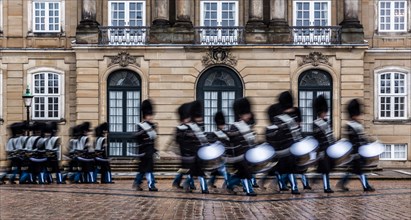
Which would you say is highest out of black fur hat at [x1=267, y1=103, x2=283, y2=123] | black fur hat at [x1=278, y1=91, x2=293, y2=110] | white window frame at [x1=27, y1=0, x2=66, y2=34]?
white window frame at [x1=27, y1=0, x2=66, y2=34]

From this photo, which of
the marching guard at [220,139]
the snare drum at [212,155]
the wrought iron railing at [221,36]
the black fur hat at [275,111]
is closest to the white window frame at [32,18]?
the wrought iron railing at [221,36]

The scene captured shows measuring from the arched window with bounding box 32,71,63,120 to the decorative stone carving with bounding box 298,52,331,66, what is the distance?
36.1 feet

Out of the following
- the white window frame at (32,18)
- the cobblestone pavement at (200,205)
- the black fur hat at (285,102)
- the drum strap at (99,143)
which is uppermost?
the white window frame at (32,18)

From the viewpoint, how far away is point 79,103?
37.7 m

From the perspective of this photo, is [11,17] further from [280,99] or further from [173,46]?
[280,99]

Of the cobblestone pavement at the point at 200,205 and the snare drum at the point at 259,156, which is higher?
the snare drum at the point at 259,156

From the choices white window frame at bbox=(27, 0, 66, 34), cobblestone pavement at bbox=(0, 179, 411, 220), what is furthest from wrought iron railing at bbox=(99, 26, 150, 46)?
cobblestone pavement at bbox=(0, 179, 411, 220)

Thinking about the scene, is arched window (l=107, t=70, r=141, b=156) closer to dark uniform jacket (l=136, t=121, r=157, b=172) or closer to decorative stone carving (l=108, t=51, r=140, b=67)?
decorative stone carving (l=108, t=51, r=140, b=67)

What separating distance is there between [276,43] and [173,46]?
4479 mm

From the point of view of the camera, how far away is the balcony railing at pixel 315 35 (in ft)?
124

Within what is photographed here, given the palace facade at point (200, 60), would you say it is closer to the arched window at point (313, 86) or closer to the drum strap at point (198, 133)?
the arched window at point (313, 86)

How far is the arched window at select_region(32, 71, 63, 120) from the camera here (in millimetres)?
39094

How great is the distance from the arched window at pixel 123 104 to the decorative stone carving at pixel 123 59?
1.57 feet

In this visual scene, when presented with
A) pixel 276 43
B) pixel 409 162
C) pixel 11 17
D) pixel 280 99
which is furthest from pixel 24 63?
pixel 280 99
